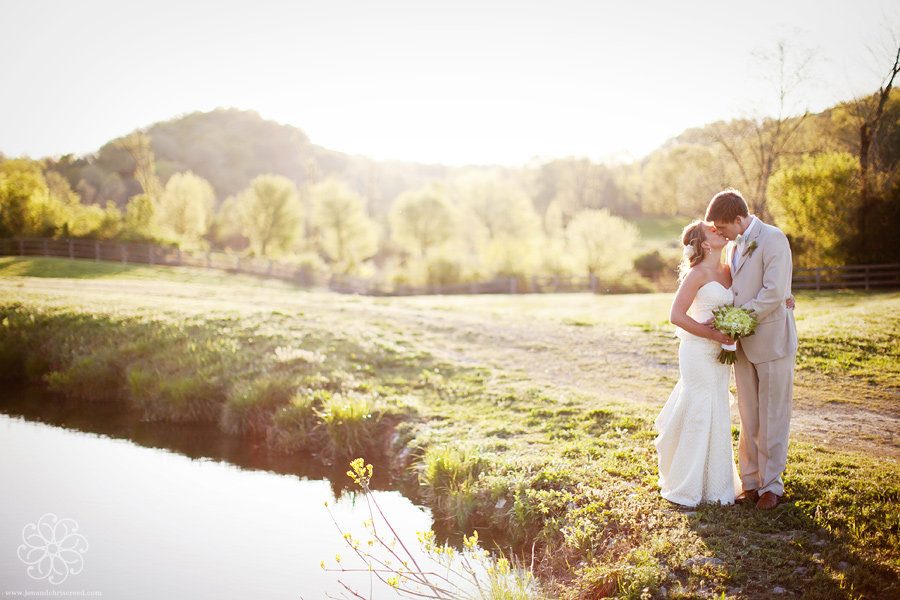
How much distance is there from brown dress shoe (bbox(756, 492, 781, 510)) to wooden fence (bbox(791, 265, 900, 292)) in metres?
21.0

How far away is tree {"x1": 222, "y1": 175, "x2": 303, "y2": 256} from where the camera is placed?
4616 centimetres

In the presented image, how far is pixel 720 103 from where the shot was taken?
24406mm

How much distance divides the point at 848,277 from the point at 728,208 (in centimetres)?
2236

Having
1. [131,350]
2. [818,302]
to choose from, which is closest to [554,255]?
[818,302]

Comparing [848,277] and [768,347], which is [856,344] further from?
[848,277]

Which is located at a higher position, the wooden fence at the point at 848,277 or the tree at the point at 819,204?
the tree at the point at 819,204

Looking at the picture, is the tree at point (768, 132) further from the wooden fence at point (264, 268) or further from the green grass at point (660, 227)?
the green grass at point (660, 227)

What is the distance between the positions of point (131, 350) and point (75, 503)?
5.82 m

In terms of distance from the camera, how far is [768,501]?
472cm

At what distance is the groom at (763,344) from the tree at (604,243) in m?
30.0

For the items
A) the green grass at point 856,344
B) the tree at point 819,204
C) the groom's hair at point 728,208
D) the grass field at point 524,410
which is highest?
the tree at point 819,204

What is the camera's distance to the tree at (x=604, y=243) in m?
34.5

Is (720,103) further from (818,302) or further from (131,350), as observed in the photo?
(131,350)

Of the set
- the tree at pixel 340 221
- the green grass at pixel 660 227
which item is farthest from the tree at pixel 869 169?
the green grass at pixel 660 227
